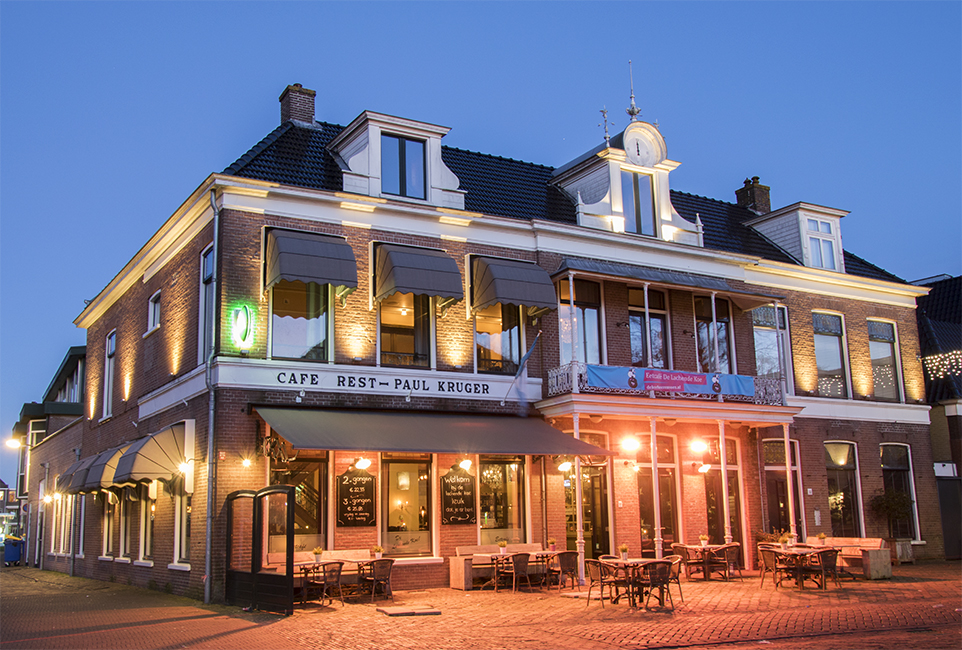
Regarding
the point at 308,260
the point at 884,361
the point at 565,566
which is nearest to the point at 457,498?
the point at 565,566

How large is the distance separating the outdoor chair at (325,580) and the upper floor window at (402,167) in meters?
7.84

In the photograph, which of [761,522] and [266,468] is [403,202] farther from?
[761,522]

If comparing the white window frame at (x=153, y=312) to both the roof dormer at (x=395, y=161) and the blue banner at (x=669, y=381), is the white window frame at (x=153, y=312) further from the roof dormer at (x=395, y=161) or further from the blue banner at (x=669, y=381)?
the blue banner at (x=669, y=381)

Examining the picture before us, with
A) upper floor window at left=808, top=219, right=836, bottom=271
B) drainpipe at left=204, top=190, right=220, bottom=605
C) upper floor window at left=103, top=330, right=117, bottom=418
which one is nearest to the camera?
drainpipe at left=204, top=190, right=220, bottom=605

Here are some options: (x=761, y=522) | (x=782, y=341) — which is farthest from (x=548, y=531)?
(x=782, y=341)

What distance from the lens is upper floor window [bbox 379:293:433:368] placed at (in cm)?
1792

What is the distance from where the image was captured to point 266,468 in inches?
639

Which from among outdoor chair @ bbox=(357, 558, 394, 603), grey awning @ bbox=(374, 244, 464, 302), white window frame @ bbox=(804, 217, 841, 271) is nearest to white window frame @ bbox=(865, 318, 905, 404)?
white window frame @ bbox=(804, 217, 841, 271)

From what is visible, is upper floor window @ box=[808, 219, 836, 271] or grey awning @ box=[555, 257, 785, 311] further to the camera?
upper floor window @ box=[808, 219, 836, 271]

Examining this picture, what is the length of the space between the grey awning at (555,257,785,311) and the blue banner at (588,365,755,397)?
2.20 metres

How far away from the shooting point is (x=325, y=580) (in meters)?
14.6

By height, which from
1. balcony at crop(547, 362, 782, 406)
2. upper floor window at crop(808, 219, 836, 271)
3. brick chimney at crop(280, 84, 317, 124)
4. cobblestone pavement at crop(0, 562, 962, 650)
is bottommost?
cobblestone pavement at crop(0, 562, 962, 650)

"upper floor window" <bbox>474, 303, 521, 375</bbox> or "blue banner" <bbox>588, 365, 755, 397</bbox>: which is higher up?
"upper floor window" <bbox>474, 303, 521, 375</bbox>

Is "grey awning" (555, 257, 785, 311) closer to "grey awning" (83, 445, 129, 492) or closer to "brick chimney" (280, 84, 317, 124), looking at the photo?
"brick chimney" (280, 84, 317, 124)
